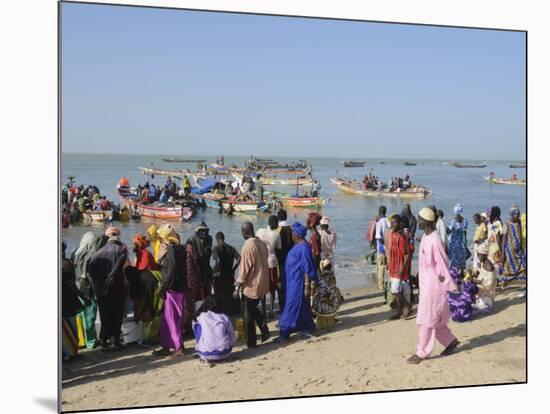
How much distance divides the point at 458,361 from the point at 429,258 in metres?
1.10

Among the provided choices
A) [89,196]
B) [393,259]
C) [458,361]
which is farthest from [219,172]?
[458,361]

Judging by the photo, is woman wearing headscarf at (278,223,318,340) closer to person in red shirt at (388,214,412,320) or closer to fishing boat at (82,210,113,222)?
person in red shirt at (388,214,412,320)

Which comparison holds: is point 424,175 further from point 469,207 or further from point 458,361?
point 458,361

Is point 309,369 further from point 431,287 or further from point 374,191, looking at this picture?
point 374,191

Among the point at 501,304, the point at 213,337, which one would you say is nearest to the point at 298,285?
the point at 213,337

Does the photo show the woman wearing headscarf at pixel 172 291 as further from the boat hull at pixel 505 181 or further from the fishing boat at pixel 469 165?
the boat hull at pixel 505 181

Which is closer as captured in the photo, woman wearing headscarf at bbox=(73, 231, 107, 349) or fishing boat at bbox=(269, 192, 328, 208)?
woman wearing headscarf at bbox=(73, 231, 107, 349)

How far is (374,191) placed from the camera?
13.8m

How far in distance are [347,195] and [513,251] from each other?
5.36 metres

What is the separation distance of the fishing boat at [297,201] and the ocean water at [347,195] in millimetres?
128

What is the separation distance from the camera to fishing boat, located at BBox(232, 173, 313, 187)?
11.3 m

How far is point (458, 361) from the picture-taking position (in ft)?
23.5

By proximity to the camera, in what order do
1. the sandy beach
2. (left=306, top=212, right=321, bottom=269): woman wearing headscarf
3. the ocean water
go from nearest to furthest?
the sandy beach
the ocean water
(left=306, top=212, right=321, bottom=269): woman wearing headscarf

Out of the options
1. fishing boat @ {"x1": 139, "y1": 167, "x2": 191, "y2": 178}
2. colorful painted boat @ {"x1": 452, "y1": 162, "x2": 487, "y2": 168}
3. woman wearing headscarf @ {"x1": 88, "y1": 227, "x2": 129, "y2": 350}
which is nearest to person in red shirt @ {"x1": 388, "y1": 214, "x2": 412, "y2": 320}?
colorful painted boat @ {"x1": 452, "y1": 162, "x2": 487, "y2": 168}
